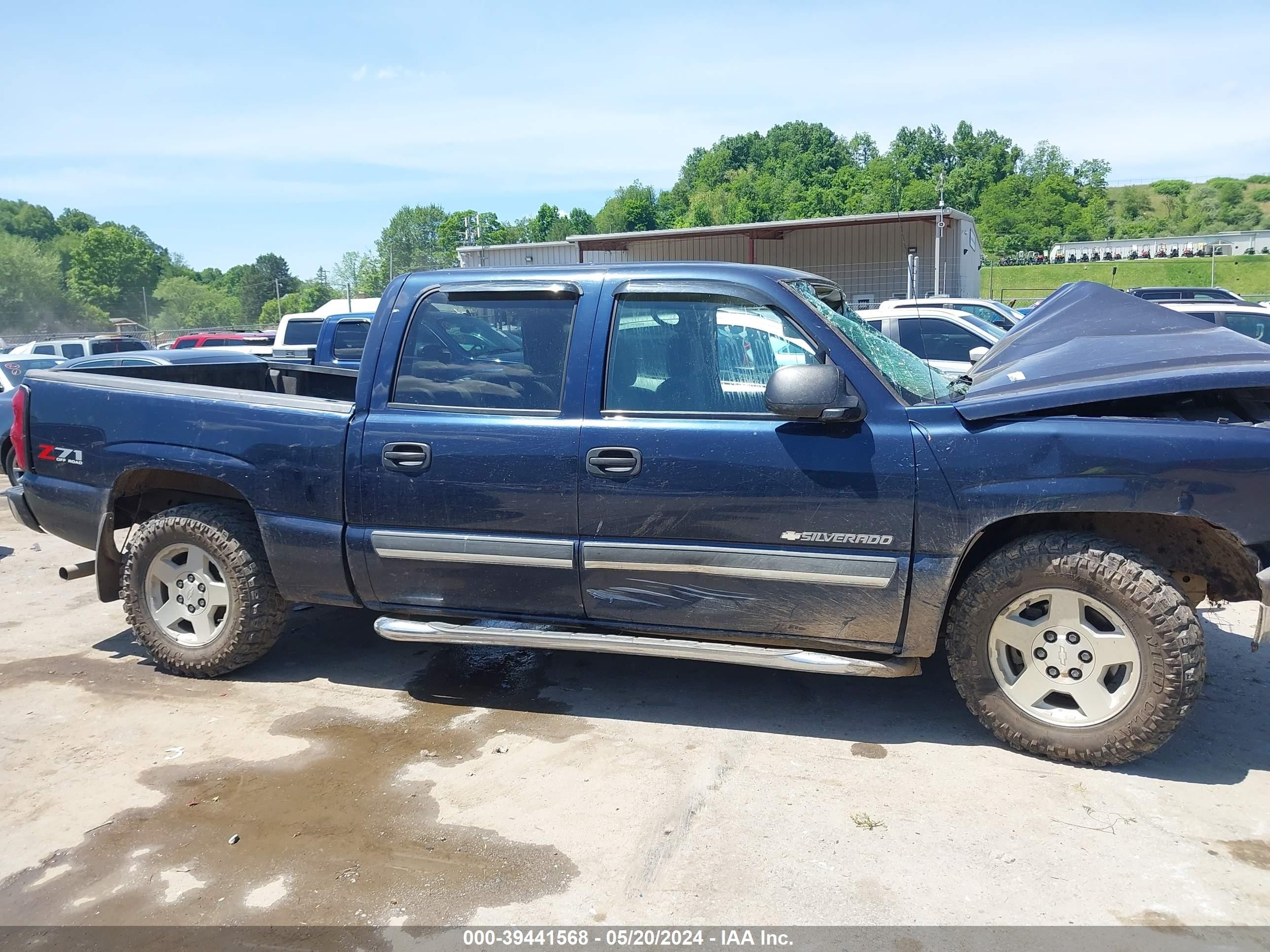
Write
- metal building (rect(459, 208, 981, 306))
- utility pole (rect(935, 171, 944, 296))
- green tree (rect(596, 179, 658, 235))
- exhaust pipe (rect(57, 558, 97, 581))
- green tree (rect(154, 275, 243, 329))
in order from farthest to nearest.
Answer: green tree (rect(596, 179, 658, 235))
green tree (rect(154, 275, 243, 329))
metal building (rect(459, 208, 981, 306))
utility pole (rect(935, 171, 944, 296))
exhaust pipe (rect(57, 558, 97, 581))

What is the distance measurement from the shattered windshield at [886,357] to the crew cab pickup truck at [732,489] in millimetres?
23

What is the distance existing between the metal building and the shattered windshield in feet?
66.9

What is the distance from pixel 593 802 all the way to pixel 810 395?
→ 1.72 meters

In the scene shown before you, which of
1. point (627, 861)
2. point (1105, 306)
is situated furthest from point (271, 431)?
point (1105, 306)

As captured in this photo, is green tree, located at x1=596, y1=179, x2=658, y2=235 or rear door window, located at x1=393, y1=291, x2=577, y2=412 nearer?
rear door window, located at x1=393, y1=291, x2=577, y2=412

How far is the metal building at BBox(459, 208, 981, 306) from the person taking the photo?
2553 centimetres

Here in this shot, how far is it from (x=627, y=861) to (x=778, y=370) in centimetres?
182

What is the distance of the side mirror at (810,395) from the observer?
351 cm

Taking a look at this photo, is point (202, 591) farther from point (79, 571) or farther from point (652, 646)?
point (652, 646)

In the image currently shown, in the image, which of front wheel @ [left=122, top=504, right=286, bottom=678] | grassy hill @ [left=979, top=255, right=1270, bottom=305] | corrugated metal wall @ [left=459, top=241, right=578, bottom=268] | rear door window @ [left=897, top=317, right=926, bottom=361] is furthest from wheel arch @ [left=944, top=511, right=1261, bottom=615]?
grassy hill @ [left=979, top=255, right=1270, bottom=305]

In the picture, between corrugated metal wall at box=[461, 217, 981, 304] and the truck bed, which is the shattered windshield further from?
corrugated metal wall at box=[461, 217, 981, 304]

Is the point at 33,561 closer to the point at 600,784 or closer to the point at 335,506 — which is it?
the point at 335,506

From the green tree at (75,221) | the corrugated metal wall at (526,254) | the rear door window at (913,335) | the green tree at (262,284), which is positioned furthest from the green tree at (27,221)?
the rear door window at (913,335)

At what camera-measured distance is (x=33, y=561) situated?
725 centimetres
